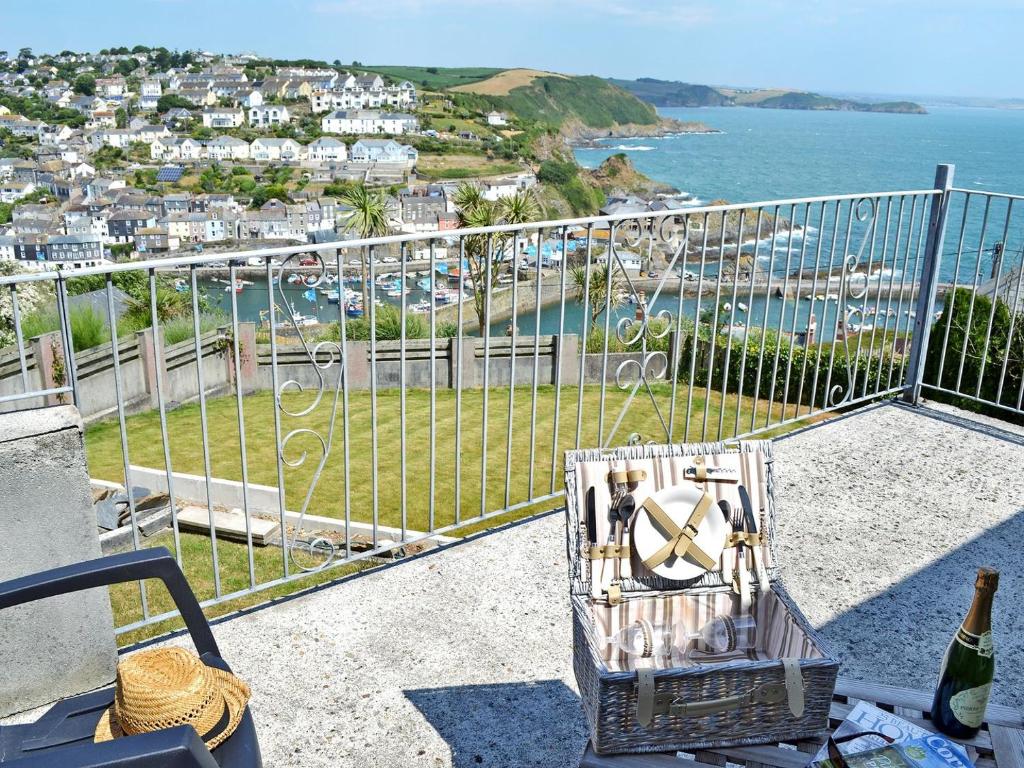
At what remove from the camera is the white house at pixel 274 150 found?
318ft

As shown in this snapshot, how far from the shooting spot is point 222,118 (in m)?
113

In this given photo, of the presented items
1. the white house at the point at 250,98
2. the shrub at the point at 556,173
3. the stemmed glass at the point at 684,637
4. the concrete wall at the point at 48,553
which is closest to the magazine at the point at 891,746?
the stemmed glass at the point at 684,637

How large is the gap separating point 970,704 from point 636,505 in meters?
0.79

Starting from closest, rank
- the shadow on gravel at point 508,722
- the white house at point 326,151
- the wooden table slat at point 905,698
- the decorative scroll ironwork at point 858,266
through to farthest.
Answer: the wooden table slat at point 905,698 < the shadow on gravel at point 508,722 < the decorative scroll ironwork at point 858,266 < the white house at point 326,151

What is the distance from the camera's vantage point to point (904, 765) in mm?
1492

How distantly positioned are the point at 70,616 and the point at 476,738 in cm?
121

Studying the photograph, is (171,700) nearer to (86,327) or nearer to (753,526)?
(753,526)

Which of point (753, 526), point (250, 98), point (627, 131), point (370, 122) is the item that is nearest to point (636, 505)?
point (753, 526)

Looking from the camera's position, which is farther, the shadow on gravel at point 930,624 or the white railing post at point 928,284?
the white railing post at point 928,284

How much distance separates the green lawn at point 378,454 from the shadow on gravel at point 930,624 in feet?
4.94

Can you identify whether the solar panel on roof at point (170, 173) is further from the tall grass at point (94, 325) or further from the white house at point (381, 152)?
the tall grass at point (94, 325)

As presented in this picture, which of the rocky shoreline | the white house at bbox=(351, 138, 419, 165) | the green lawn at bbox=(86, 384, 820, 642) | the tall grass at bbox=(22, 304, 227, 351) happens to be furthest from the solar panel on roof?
the green lawn at bbox=(86, 384, 820, 642)

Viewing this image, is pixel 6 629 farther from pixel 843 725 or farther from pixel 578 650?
pixel 843 725

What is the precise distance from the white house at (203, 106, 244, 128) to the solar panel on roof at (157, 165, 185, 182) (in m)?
22.0
